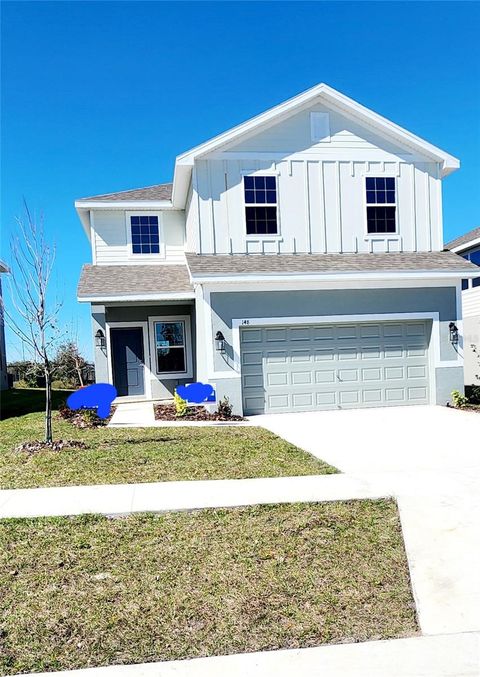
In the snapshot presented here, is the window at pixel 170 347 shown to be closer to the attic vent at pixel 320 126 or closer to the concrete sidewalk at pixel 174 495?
the attic vent at pixel 320 126

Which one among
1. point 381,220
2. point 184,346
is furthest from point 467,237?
point 184,346

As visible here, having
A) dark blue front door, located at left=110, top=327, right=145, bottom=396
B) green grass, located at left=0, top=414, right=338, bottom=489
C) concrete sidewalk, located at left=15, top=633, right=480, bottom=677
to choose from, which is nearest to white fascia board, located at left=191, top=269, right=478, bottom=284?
green grass, located at left=0, top=414, right=338, bottom=489

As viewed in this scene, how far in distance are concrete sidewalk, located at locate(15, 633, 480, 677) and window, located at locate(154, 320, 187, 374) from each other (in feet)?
45.2

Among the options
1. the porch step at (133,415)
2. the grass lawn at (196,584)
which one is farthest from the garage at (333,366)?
the grass lawn at (196,584)

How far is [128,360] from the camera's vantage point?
16422 mm

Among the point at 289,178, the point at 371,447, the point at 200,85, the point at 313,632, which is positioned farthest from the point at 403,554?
the point at 200,85

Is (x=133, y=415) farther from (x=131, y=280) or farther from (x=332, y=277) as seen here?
(x=332, y=277)

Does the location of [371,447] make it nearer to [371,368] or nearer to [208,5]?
[371,368]

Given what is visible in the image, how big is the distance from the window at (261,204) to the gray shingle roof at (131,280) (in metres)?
2.76

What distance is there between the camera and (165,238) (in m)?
17.3

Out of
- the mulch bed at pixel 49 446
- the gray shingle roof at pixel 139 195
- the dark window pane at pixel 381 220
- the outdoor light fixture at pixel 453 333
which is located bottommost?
the mulch bed at pixel 49 446

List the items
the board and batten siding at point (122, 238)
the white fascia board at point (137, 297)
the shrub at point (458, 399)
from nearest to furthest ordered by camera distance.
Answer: the shrub at point (458, 399) → the white fascia board at point (137, 297) → the board and batten siding at point (122, 238)

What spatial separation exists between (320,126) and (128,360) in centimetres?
939

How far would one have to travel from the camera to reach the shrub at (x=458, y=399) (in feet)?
→ 43.0
